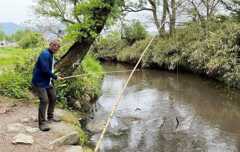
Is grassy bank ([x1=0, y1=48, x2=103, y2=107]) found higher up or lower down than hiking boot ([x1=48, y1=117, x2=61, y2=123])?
higher up

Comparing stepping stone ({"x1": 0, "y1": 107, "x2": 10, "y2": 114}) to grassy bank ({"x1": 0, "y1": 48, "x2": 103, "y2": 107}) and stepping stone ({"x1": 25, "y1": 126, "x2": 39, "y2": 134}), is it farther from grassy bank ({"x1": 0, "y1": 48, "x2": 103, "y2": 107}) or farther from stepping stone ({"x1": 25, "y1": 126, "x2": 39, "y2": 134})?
stepping stone ({"x1": 25, "y1": 126, "x2": 39, "y2": 134})

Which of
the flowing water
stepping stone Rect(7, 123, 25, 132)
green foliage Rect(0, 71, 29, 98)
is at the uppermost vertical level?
green foliage Rect(0, 71, 29, 98)

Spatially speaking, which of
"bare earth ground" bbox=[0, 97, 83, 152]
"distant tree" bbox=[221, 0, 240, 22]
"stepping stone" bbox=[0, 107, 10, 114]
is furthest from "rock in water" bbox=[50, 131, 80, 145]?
"distant tree" bbox=[221, 0, 240, 22]

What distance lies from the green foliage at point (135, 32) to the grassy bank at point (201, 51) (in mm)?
2480

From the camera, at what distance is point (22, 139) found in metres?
9.85

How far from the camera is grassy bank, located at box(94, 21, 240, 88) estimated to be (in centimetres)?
2211

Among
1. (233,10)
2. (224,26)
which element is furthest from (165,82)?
(233,10)

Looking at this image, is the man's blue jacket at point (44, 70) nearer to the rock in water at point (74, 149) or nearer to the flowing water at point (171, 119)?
the rock in water at point (74, 149)

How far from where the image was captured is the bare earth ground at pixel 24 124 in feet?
31.1

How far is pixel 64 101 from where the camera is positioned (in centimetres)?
1444

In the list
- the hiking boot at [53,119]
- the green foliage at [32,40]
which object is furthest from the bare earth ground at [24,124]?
the green foliage at [32,40]

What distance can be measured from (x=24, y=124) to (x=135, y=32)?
3316 cm

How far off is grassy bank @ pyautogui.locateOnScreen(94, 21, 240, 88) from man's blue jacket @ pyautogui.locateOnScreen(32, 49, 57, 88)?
564 centimetres

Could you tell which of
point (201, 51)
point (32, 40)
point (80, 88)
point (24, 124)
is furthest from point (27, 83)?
point (32, 40)
